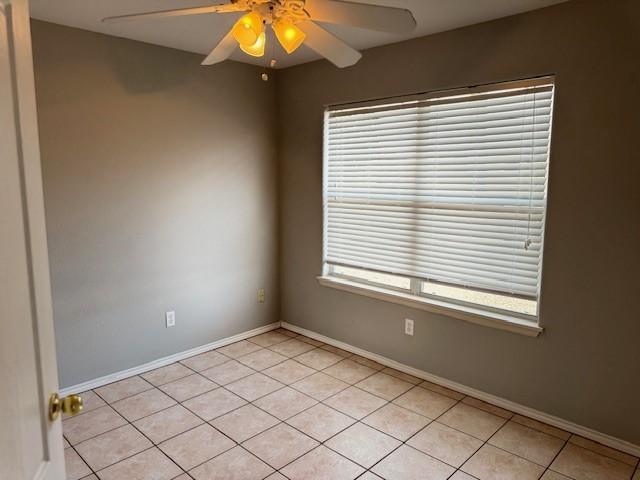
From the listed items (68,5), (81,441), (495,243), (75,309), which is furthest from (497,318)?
(68,5)

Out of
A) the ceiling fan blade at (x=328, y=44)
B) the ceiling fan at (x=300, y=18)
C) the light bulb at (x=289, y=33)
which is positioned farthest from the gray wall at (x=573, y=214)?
the light bulb at (x=289, y=33)

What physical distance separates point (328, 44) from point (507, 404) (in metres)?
2.37

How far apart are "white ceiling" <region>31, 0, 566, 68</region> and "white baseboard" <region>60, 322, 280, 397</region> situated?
2.29 meters

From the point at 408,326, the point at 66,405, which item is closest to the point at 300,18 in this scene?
the point at 66,405

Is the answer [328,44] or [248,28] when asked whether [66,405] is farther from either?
[328,44]

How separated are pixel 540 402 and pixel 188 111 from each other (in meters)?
3.10

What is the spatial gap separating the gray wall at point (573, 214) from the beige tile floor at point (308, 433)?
246mm

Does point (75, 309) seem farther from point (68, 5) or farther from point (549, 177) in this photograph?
point (549, 177)

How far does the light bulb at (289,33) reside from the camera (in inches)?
70.7

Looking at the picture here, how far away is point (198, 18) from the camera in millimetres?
2680

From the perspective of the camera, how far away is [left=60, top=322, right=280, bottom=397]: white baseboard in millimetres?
3065

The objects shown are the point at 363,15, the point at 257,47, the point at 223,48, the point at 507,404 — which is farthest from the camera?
the point at 507,404

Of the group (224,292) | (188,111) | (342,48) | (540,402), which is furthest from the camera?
(224,292)

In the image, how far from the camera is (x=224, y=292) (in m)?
3.87
